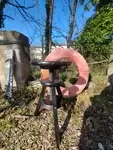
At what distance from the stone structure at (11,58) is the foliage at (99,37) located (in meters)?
2.20

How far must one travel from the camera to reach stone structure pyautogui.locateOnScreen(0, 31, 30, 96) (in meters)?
4.86

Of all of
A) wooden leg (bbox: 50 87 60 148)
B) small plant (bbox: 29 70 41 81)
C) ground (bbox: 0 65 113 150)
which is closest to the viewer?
wooden leg (bbox: 50 87 60 148)

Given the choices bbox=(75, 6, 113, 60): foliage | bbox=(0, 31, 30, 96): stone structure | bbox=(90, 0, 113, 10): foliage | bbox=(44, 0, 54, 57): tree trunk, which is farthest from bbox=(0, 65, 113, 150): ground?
bbox=(44, 0, 54, 57): tree trunk

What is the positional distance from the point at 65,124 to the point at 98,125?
1.81 ft

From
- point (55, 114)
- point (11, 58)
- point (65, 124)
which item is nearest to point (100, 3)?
point (11, 58)

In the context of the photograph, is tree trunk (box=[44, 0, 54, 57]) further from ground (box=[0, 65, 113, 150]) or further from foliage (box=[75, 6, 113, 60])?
ground (box=[0, 65, 113, 150])

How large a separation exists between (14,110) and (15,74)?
105 centimetres

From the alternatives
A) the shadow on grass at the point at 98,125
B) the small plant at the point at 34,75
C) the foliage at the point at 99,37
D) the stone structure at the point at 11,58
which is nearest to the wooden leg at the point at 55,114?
the shadow on grass at the point at 98,125

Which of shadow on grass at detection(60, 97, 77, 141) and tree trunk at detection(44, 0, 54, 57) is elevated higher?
tree trunk at detection(44, 0, 54, 57)

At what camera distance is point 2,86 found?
511cm

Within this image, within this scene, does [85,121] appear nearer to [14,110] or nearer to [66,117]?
[66,117]

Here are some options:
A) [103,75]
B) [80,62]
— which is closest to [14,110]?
[80,62]

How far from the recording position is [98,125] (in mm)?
3881

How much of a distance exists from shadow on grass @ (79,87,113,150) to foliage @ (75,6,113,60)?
6.65ft
